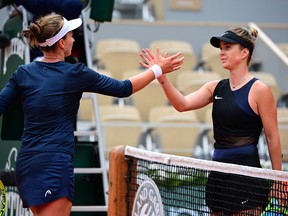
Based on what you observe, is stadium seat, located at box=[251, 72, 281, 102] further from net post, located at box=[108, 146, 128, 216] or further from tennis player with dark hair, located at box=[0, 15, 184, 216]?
tennis player with dark hair, located at box=[0, 15, 184, 216]

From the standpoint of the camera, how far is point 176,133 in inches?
404

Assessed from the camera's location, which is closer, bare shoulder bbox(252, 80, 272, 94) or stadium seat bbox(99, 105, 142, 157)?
bare shoulder bbox(252, 80, 272, 94)

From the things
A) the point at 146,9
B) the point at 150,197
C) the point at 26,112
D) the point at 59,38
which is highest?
the point at 146,9

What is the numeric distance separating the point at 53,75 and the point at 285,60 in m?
7.16

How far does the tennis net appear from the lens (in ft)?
14.4

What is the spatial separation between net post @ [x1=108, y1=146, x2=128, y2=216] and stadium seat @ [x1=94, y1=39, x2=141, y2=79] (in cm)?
616

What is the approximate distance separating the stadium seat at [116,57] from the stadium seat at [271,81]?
1.70 m

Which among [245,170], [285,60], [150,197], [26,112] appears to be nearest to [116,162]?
[150,197]

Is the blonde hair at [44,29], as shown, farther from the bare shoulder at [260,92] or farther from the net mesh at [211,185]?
the bare shoulder at [260,92]

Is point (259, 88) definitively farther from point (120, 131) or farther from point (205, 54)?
point (205, 54)

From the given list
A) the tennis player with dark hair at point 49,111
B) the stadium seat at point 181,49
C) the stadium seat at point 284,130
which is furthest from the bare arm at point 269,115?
the stadium seat at point 181,49

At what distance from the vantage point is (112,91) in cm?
473

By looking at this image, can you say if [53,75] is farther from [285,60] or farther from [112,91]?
[285,60]

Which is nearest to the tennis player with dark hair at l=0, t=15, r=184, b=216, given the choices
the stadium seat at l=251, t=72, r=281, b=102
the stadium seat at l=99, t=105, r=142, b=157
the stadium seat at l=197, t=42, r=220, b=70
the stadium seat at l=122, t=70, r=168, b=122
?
the stadium seat at l=99, t=105, r=142, b=157
